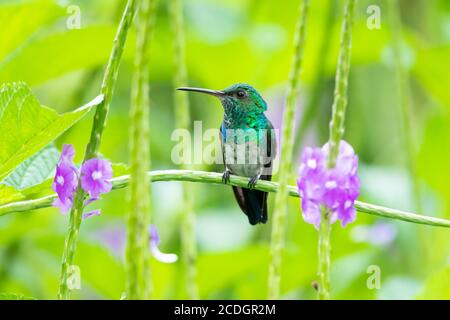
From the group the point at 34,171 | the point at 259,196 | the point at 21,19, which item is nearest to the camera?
the point at 34,171

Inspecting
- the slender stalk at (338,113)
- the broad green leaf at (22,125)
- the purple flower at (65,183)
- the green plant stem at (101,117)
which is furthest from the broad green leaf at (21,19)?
the slender stalk at (338,113)

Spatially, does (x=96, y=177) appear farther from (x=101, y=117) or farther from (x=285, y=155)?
(x=285, y=155)

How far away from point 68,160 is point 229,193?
60.9 inches

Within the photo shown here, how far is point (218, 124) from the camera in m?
1.96

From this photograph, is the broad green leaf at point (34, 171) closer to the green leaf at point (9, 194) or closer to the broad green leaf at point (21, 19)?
the green leaf at point (9, 194)

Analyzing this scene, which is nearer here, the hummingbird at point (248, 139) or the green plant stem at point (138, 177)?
the green plant stem at point (138, 177)

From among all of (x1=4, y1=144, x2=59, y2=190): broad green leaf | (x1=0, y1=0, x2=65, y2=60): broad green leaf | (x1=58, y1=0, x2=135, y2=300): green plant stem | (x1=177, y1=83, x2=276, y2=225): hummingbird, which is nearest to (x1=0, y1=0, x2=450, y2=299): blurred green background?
(x1=0, y1=0, x2=65, y2=60): broad green leaf

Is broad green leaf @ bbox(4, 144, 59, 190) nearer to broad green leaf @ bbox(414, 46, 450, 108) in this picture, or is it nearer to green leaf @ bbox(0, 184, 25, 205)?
green leaf @ bbox(0, 184, 25, 205)

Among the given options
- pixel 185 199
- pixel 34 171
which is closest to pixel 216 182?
pixel 185 199

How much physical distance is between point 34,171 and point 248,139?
1.16 feet

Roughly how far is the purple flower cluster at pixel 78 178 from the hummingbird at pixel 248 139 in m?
0.39

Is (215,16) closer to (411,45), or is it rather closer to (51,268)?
(411,45)

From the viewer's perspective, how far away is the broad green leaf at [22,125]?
790 millimetres

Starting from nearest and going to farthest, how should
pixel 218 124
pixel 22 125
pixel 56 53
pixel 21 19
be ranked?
pixel 22 125 → pixel 21 19 → pixel 56 53 → pixel 218 124
